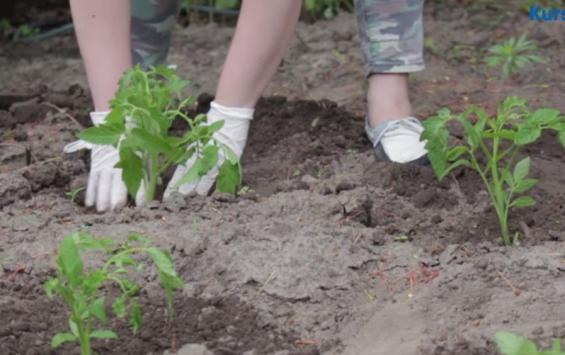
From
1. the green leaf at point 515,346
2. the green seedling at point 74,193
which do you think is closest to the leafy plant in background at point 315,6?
the green seedling at point 74,193

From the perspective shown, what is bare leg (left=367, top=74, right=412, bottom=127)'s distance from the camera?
3576 millimetres

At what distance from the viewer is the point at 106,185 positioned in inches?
124

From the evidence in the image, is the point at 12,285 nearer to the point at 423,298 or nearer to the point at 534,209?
the point at 423,298

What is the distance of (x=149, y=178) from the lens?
3.17m

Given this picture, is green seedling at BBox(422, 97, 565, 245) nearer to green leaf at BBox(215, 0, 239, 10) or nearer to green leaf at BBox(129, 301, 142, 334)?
green leaf at BBox(129, 301, 142, 334)

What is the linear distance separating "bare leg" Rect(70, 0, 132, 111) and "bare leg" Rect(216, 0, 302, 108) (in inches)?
11.4

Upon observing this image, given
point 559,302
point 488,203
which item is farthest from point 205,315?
point 488,203

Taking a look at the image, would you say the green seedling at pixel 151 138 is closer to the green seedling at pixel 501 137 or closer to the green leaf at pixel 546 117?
the green seedling at pixel 501 137

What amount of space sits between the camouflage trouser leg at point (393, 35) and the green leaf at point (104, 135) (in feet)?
3.48

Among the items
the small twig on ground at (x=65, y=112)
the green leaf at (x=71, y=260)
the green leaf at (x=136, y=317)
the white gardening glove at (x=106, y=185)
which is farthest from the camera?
the small twig on ground at (x=65, y=112)

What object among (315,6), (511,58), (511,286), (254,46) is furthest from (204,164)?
(315,6)

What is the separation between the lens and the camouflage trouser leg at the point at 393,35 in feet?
11.9

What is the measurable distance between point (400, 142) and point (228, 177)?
631 millimetres

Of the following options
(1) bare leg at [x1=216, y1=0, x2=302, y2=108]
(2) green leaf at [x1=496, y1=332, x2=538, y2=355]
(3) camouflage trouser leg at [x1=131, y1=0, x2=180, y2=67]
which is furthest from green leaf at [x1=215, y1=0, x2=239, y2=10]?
(2) green leaf at [x1=496, y1=332, x2=538, y2=355]
